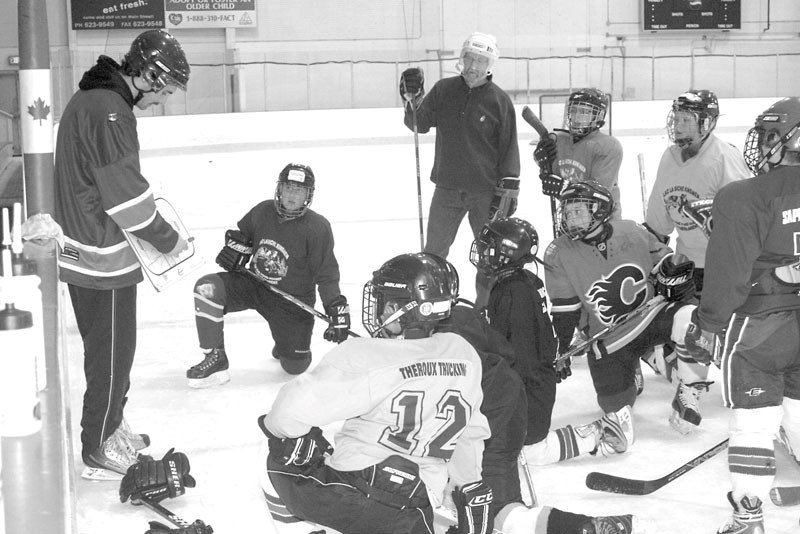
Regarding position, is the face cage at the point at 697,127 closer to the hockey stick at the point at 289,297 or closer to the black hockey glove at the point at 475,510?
→ the hockey stick at the point at 289,297

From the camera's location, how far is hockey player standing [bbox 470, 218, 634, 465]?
9.38 feet

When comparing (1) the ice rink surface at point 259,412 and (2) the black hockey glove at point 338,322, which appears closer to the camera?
(1) the ice rink surface at point 259,412

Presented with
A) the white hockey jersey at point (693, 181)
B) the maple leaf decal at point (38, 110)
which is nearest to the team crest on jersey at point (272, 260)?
the maple leaf decal at point (38, 110)

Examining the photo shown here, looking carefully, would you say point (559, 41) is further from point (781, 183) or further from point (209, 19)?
point (781, 183)

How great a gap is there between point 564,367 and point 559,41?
42.4 ft

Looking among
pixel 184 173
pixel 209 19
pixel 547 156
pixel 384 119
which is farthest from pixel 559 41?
pixel 547 156

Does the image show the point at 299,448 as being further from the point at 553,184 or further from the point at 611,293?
the point at 553,184

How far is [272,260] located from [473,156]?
1.08 metres

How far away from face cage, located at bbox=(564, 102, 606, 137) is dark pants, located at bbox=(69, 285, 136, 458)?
2101 millimetres

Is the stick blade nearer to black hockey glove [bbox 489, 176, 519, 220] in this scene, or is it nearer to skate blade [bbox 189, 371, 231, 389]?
skate blade [bbox 189, 371, 231, 389]

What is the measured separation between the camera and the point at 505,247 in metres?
2.94

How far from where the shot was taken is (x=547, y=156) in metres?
4.26

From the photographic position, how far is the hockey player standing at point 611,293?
3260 millimetres

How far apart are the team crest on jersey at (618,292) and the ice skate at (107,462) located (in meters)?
1.52
